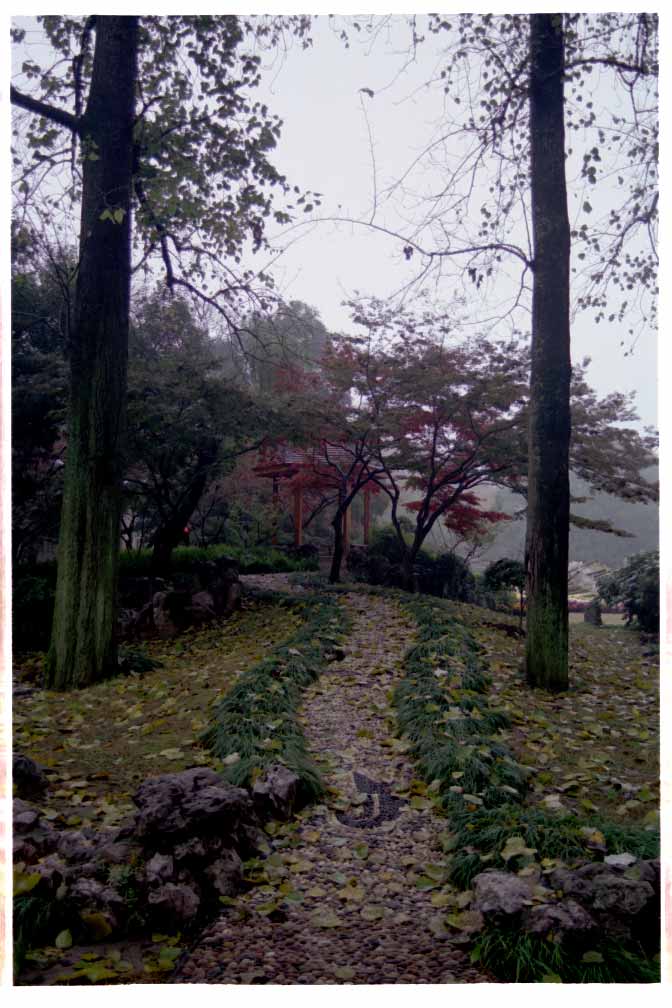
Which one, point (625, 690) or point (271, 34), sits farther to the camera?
point (625, 690)

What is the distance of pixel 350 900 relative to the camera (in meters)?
2.03

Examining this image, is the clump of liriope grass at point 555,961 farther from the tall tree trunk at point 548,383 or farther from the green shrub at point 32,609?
the green shrub at point 32,609

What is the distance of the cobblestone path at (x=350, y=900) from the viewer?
5.95 ft

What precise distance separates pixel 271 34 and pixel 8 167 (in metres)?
1.42

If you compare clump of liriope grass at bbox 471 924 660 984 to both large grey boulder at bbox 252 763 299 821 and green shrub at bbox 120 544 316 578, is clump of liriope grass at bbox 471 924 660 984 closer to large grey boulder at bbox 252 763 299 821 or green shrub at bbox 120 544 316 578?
large grey boulder at bbox 252 763 299 821

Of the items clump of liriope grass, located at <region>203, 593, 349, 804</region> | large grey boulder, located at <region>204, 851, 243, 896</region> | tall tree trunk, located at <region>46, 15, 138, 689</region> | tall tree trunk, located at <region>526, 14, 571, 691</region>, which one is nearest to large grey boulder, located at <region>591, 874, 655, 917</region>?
large grey boulder, located at <region>204, 851, 243, 896</region>

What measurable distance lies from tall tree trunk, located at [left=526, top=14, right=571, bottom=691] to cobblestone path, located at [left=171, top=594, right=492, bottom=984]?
4.97ft

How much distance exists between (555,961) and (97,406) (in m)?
3.66

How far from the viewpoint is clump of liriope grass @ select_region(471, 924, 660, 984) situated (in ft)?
5.77

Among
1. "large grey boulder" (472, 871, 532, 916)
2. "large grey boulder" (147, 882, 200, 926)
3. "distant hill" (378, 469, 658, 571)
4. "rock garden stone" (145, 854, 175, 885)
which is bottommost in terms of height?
"large grey boulder" (147, 882, 200, 926)

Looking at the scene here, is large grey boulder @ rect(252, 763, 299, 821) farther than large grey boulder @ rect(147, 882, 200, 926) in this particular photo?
Yes

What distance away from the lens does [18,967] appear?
5.97 feet

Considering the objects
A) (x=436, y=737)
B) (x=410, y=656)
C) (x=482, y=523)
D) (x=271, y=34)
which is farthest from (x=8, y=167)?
(x=482, y=523)

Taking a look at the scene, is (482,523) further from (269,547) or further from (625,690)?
(625,690)
